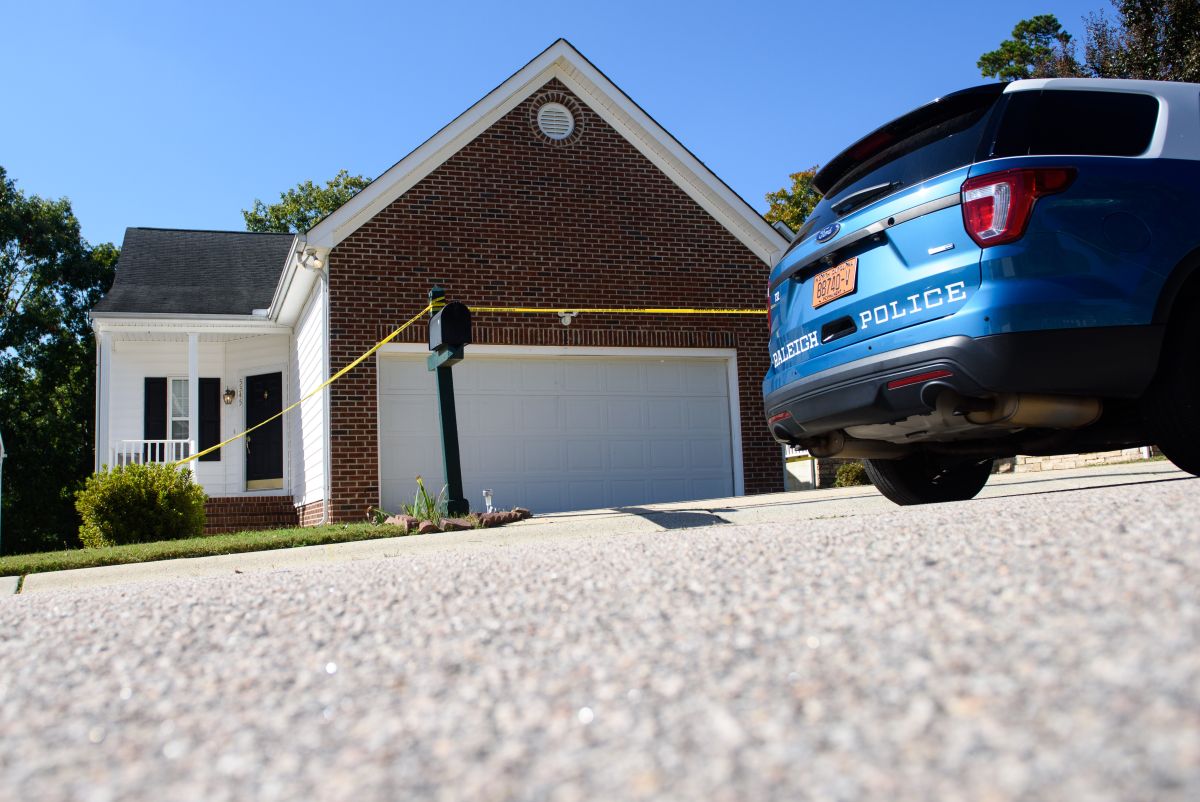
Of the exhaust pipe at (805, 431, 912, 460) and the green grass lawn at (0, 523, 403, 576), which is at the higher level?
the exhaust pipe at (805, 431, 912, 460)

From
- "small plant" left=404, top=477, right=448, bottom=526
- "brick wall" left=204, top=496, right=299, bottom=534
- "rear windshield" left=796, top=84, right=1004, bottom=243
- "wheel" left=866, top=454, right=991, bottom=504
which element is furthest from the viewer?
"brick wall" left=204, top=496, right=299, bottom=534

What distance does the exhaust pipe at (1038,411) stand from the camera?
439 cm

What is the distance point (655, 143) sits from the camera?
45.5 feet

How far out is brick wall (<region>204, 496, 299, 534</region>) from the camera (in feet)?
48.5

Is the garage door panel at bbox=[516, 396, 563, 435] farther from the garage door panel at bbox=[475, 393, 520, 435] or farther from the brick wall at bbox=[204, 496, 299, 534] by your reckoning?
the brick wall at bbox=[204, 496, 299, 534]

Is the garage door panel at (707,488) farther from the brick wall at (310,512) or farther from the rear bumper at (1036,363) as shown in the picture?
the rear bumper at (1036,363)

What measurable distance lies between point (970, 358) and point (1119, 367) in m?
0.66

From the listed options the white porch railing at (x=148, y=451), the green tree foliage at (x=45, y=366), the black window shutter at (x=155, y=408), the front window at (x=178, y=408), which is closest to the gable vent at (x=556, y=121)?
the white porch railing at (x=148, y=451)

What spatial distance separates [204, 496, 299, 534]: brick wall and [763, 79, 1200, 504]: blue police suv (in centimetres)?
1146

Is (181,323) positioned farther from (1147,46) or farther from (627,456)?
(1147,46)

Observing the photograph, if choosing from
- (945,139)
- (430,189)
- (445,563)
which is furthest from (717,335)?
(445,563)

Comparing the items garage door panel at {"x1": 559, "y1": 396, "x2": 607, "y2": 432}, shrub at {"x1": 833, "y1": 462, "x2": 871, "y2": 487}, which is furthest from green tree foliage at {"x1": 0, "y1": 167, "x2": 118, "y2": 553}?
shrub at {"x1": 833, "y1": 462, "x2": 871, "y2": 487}

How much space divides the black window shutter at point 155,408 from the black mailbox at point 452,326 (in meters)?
9.30

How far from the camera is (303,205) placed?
3716 cm
